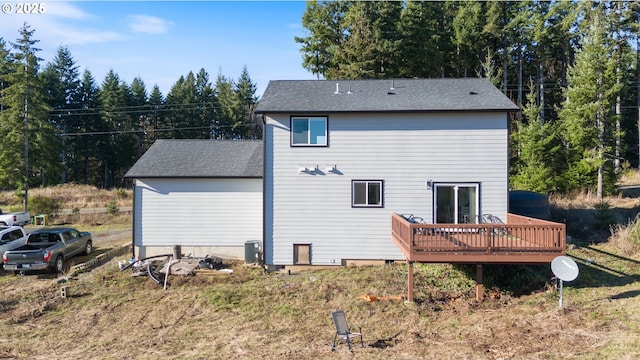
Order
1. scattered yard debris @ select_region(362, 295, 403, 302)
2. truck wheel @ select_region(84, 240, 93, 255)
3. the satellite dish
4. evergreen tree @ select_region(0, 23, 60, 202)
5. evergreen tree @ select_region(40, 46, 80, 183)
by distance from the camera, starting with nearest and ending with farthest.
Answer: the satellite dish
scattered yard debris @ select_region(362, 295, 403, 302)
truck wheel @ select_region(84, 240, 93, 255)
evergreen tree @ select_region(0, 23, 60, 202)
evergreen tree @ select_region(40, 46, 80, 183)

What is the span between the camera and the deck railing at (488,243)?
10164mm

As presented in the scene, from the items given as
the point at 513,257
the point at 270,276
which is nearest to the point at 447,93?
the point at 513,257

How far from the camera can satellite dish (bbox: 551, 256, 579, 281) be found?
945cm

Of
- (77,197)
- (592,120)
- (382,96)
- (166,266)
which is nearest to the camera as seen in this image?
(166,266)

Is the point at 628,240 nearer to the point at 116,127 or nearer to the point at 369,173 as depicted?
the point at 369,173

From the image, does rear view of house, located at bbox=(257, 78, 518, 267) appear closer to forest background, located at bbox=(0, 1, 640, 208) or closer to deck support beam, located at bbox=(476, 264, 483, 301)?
deck support beam, located at bbox=(476, 264, 483, 301)

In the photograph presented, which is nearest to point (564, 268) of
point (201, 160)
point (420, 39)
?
point (201, 160)

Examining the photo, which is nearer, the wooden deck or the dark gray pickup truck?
the wooden deck

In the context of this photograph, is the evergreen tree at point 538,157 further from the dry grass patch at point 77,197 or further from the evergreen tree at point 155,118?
the evergreen tree at point 155,118

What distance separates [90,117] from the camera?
5100cm

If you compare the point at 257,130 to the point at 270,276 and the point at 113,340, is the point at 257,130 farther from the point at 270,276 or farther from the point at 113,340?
the point at 113,340

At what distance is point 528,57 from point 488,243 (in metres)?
36.0

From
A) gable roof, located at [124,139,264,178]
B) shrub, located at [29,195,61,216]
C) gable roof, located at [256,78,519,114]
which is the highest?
gable roof, located at [256,78,519,114]

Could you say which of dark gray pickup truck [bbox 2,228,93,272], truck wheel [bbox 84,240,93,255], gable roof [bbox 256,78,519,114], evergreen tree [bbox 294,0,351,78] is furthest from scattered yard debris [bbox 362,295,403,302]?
evergreen tree [bbox 294,0,351,78]
